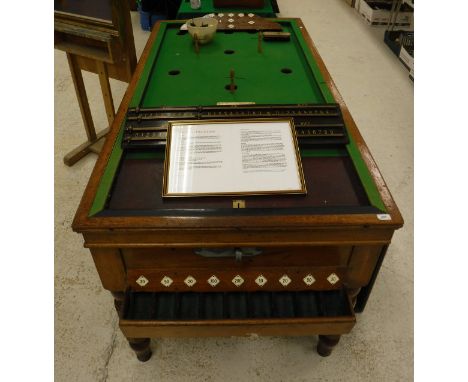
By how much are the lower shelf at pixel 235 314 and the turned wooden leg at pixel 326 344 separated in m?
0.20

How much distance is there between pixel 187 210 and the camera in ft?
3.98

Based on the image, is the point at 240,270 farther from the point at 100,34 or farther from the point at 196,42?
the point at 100,34

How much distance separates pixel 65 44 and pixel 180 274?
5.62 ft

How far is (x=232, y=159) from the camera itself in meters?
1.36

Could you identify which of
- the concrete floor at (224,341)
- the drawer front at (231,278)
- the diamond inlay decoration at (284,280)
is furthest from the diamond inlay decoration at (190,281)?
the concrete floor at (224,341)

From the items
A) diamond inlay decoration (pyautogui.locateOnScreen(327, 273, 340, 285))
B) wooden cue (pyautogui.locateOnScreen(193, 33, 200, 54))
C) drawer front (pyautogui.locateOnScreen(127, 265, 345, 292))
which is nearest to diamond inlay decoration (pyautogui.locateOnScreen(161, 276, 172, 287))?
drawer front (pyautogui.locateOnScreen(127, 265, 345, 292))

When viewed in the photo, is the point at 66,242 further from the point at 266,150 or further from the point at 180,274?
the point at 266,150

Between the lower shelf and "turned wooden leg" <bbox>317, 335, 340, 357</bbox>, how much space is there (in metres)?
0.20

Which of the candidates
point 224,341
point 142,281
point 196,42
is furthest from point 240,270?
point 196,42

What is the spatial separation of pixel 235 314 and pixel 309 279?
301 mm

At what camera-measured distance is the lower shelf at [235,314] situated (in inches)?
50.9

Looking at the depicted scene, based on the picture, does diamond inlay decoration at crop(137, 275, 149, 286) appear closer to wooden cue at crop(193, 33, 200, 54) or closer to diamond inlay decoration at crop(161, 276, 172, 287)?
diamond inlay decoration at crop(161, 276, 172, 287)

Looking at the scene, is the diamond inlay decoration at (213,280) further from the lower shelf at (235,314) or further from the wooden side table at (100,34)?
the wooden side table at (100,34)

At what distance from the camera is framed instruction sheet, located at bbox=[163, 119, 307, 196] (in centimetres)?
129
